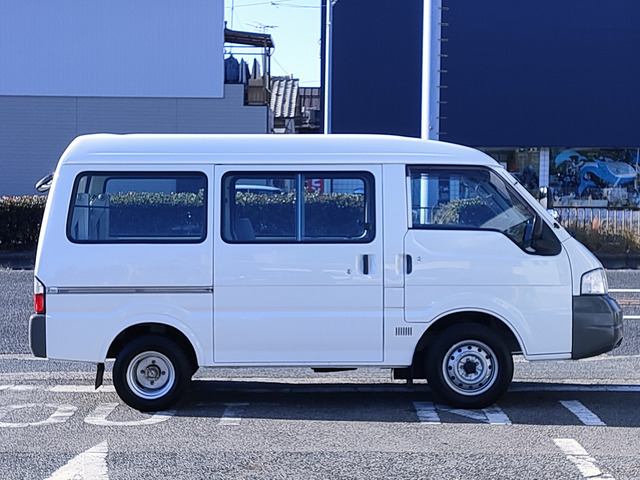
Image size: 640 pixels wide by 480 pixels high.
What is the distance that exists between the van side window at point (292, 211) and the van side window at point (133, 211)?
0.82 feet

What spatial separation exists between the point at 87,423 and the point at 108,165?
1.96m

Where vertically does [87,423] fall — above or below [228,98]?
below

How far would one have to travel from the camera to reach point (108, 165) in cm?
686

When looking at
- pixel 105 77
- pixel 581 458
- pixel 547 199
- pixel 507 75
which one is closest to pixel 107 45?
pixel 105 77

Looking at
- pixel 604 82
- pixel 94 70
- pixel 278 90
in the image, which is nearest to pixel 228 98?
pixel 94 70

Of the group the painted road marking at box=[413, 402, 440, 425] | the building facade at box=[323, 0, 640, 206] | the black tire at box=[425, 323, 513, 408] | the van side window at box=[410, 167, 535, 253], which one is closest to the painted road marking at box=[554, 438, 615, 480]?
the black tire at box=[425, 323, 513, 408]

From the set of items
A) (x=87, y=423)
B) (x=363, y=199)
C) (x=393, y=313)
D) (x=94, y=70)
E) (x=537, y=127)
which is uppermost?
(x=94, y=70)

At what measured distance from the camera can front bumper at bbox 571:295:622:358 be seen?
683 centimetres

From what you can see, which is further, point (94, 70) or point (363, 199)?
point (94, 70)

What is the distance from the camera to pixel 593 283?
692 centimetres

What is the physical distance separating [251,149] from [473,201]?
5.84 ft

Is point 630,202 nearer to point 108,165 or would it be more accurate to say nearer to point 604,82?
point 604,82

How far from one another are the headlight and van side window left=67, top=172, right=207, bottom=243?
2.96 m

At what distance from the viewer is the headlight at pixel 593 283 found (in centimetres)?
689
